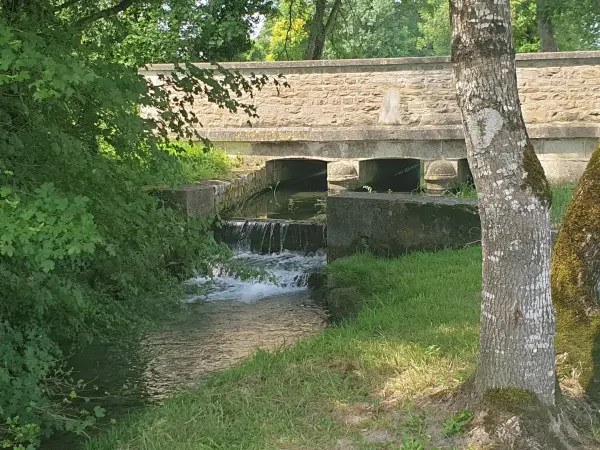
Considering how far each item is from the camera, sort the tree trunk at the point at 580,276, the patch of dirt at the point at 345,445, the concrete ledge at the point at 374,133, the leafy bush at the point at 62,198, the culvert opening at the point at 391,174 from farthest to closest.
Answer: the culvert opening at the point at 391,174 < the concrete ledge at the point at 374,133 < the tree trunk at the point at 580,276 < the patch of dirt at the point at 345,445 < the leafy bush at the point at 62,198

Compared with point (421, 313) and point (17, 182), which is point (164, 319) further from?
point (17, 182)

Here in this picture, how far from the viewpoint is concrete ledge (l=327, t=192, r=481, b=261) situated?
877 cm

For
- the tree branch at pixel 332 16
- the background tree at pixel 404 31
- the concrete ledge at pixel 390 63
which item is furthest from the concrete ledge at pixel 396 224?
the background tree at pixel 404 31

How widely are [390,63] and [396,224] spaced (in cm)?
499

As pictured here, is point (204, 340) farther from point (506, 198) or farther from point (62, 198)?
point (506, 198)

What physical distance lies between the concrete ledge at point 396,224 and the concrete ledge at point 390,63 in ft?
13.7

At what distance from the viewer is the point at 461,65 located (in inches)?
148

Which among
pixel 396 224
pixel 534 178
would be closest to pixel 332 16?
pixel 396 224

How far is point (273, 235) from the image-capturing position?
1095cm

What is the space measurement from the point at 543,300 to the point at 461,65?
4.00 ft

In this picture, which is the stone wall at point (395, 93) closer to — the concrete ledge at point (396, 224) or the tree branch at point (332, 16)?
the tree branch at point (332, 16)

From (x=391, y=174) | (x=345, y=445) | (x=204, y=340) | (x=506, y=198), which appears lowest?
(x=204, y=340)

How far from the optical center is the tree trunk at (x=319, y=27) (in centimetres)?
1698

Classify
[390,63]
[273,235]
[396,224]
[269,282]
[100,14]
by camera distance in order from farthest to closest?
[390,63] → [273,235] → [269,282] → [396,224] → [100,14]
